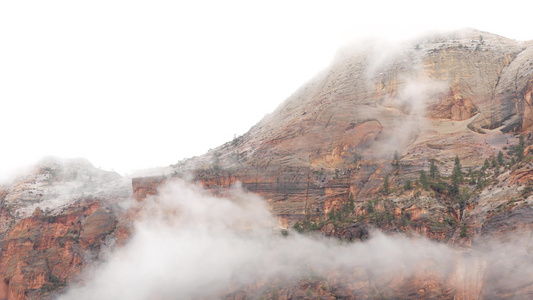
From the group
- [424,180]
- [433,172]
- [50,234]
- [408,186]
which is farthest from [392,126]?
[50,234]

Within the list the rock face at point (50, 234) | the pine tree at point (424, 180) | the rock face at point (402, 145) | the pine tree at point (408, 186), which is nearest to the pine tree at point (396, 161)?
the rock face at point (402, 145)

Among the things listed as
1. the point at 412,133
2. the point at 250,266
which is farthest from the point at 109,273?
the point at 412,133

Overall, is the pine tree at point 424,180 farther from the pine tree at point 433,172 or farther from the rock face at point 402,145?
the pine tree at point 433,172

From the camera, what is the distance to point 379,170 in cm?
10419

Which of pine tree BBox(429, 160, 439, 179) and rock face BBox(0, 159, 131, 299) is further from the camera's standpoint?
rock face BBox(0, 159, 131, 299)

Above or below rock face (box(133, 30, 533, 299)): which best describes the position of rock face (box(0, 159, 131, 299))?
below

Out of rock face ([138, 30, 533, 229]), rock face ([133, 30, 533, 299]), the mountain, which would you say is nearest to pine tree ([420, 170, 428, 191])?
A: the mountain

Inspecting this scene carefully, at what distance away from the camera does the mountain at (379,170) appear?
82.8 meters

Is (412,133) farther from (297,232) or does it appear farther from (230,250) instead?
(230,250)

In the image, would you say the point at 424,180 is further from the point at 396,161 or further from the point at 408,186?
the point at 396,161

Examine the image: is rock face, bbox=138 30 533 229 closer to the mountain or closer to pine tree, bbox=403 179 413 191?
the mountain

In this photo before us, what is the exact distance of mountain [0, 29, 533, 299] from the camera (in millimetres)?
82750

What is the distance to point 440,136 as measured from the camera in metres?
105

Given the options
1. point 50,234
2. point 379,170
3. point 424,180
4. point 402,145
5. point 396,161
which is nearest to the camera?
point 424,180
